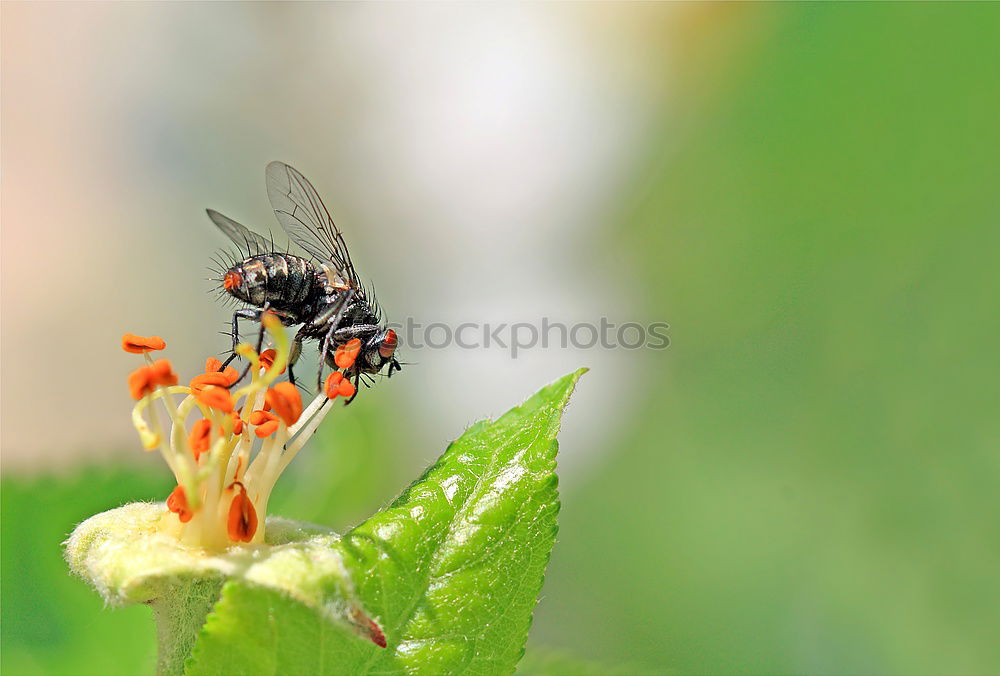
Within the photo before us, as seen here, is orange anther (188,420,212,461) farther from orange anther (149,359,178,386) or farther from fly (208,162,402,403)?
fly (208,162,402,403)

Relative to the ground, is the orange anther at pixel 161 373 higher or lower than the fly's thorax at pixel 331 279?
lower

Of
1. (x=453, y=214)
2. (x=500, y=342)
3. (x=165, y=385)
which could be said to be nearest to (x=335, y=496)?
(x=165, y=385)

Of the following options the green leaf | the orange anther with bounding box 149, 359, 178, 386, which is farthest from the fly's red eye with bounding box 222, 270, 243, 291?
the green leaf

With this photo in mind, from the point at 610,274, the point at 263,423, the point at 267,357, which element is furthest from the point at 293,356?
the point at 610,274

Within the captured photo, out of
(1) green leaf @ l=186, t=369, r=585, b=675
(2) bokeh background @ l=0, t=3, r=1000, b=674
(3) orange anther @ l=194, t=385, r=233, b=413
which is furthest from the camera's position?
(2) bokeh background @ l=0, t=3, r=1000, b=674

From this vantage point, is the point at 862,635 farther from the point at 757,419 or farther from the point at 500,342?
the point at 500,342

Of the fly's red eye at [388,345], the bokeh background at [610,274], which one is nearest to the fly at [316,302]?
the fly's red eye at [388,345]

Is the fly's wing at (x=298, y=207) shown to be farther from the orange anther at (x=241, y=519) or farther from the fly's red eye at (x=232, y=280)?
the orange anther at (x=241, y=519)

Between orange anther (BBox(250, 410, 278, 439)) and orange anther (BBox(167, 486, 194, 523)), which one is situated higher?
orange anther (BBox(250, 410, 278, 439))
